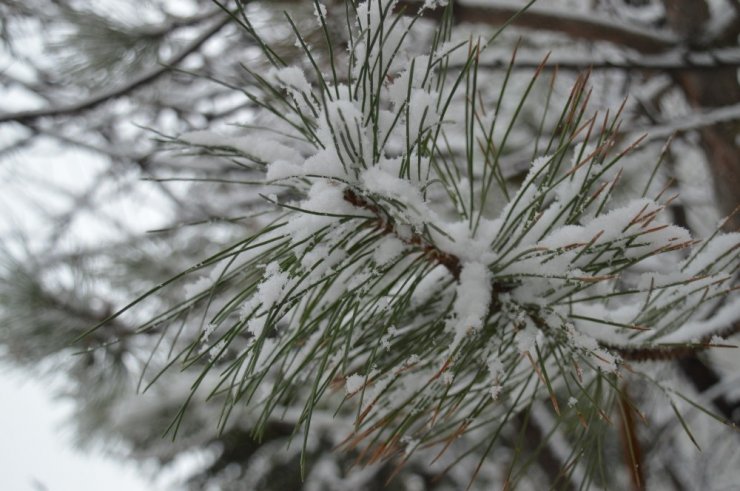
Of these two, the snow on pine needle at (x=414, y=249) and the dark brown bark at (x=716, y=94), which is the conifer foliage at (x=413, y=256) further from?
the dark brown bark at (x=716, y=94)

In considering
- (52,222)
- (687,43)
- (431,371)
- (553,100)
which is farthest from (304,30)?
(52,222)

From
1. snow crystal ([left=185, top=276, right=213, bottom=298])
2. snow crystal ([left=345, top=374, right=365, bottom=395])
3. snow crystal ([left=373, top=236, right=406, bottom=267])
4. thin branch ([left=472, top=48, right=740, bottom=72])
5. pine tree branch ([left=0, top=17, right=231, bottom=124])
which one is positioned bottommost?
snow crystal ([left=345, top=374, right=365, bottom=395])

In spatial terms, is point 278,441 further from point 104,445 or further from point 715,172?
point 715,172

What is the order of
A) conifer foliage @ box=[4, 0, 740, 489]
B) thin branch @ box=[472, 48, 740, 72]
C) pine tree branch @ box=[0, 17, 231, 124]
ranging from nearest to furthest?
1. conifer foliage @ box=[4, 0, 740, 489]
2. thin branch @ box=[472, 48, 740, 72]
3. pine tree branch @ box=[0, 17, 231, 124]

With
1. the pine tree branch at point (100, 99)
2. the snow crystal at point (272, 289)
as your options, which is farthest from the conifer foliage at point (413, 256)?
the pine tree branch at point (100, 99)

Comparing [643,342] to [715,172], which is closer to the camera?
[643,342]

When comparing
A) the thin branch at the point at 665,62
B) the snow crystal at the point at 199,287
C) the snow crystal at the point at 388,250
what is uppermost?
the thin branch at the point at 665,62

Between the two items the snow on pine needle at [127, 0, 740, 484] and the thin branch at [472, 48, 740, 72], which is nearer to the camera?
the snow on pine needle at [127, 0, 740, 484]

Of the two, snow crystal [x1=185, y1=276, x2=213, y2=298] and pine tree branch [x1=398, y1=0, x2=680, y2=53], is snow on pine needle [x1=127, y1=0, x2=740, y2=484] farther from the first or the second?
pine tree branch [x1=398, y1=0, x2=680, y2=53]

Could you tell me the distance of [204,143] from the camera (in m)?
0.60

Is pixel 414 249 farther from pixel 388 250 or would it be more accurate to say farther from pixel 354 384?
pixel 354 384

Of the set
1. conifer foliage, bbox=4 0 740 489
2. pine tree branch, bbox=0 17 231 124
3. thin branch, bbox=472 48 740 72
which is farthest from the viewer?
pine tree branch, bbox=0 17 231 124

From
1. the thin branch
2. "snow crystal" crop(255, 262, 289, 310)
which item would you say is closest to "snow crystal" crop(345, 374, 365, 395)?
"snow crystal" crop(255, 262, 289, 310)

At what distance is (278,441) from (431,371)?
3007mm
